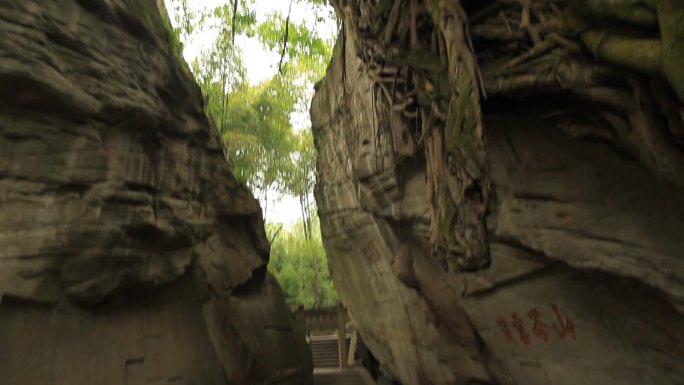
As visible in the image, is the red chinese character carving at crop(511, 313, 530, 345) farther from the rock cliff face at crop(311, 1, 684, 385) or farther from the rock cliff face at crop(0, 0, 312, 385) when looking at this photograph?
the rock cliff face at crop(0, 0, 312, 385)

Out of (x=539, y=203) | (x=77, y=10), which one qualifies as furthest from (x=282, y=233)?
(x=539, y=203)

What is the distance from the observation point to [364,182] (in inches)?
295

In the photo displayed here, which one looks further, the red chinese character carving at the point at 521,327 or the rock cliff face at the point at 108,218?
the red chinese character carving at the point at 521,327

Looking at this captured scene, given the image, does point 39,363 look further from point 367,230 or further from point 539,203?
point 539,203

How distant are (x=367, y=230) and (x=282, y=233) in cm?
1543

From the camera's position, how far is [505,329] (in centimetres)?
585

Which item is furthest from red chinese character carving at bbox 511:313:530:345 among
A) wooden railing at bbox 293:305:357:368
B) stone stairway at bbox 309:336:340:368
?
stone stairway at bbox 309:336:340:368

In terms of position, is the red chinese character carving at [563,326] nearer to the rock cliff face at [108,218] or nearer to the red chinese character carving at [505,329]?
the red chinese character carving at [505,329]

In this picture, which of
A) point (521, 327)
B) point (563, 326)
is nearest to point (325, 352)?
point (521, 327)

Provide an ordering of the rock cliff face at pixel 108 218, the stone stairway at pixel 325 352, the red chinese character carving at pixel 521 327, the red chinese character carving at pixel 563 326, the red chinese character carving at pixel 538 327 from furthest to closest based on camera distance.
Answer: the stone stairway at pixel 325 352 → the red chinese character carving at pixel 521 327 → the red chinese character carving at pixel 538 327 → the rock cliff face at pixel 108 218 → the red chinese character carving at pixel 563 326

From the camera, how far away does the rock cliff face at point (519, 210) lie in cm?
397

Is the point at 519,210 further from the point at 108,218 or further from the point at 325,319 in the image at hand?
the point at 325,319

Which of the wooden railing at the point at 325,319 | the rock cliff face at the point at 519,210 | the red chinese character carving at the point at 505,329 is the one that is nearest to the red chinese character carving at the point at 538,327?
the rock cliff face at the point at 519,210

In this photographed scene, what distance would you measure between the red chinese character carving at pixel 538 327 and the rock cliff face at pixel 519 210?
1cm
